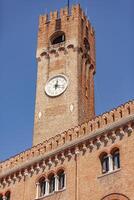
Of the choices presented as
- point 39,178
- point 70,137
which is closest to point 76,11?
point 70,137

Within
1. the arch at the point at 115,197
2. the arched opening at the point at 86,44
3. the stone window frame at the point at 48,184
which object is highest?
the arched opening at the point at 86,44

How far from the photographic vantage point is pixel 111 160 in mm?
23797

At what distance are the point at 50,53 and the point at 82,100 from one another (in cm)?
525

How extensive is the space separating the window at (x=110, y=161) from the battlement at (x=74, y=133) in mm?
1547

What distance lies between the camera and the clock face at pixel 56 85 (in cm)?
3456

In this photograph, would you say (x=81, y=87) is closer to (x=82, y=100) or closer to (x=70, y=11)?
(x=82, y=100)

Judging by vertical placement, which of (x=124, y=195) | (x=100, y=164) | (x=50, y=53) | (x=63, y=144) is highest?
(x=50, y=53)

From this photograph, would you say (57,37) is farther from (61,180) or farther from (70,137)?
(61,180)

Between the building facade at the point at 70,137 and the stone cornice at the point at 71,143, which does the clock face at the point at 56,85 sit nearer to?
the building facade at the point at 70,137

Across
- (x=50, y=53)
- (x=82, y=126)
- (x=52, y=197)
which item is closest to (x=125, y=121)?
(x=82, y=126)

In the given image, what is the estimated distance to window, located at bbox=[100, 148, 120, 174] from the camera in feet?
77.0

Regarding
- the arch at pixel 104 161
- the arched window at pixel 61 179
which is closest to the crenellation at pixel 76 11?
the arched window at pixel 61 179

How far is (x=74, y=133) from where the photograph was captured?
26.4 m

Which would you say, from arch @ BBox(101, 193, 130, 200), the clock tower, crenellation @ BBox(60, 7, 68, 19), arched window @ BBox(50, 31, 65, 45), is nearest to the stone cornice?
arch @ BBox(101, 193, 130, 200)
